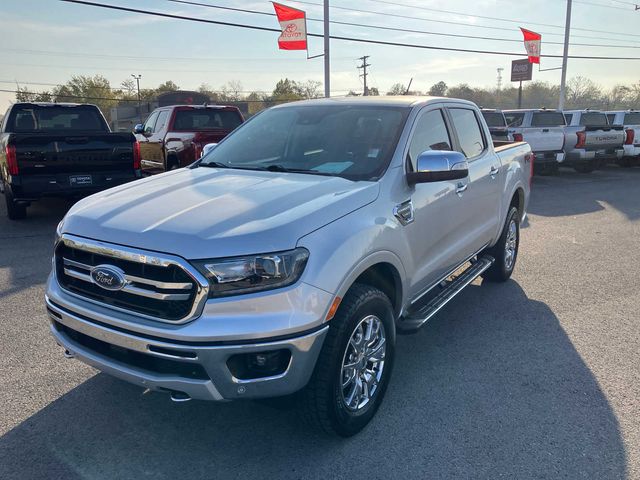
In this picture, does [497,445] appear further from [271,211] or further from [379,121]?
[379,121]

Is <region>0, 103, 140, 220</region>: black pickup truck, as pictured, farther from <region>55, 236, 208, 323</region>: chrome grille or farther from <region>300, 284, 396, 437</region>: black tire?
<region>300, 284, 396, 437</region>: black tire

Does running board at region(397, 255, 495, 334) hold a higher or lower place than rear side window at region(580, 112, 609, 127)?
lower

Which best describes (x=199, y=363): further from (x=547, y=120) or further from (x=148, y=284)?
(x=547, y=120)

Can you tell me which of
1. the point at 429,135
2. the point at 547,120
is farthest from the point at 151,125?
the point at 547,120

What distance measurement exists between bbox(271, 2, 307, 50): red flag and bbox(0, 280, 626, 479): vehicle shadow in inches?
663

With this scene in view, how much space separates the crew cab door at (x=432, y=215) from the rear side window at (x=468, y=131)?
28 cm

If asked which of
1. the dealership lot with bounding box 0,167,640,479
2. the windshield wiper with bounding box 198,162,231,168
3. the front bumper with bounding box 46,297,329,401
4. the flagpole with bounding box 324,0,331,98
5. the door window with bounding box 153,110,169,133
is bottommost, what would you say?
the dealership lot with bounding box 0,167,640,479

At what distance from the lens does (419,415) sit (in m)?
3.30

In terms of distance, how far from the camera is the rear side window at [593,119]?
16.8 metres

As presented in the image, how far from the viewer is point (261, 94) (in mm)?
91250

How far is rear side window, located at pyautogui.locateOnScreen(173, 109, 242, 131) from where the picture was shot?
37.2 ft

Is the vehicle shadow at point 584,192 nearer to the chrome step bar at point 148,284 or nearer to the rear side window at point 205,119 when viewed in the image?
the rear side window at point 205,119

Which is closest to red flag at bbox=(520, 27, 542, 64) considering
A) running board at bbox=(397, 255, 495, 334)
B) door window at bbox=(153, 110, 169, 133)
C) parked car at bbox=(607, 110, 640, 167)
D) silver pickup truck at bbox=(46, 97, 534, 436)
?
parked car at bbox=(607, 110, 640, 167)

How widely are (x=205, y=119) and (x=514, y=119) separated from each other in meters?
9.55
